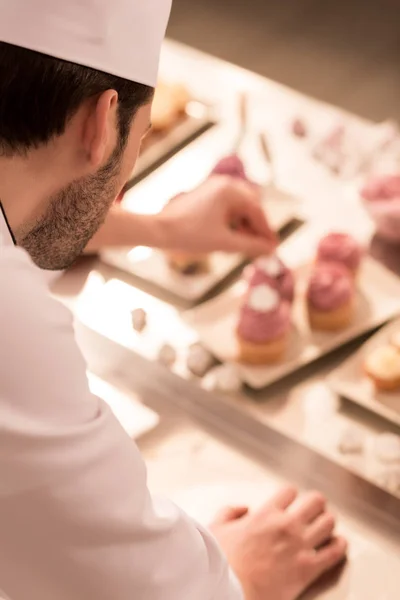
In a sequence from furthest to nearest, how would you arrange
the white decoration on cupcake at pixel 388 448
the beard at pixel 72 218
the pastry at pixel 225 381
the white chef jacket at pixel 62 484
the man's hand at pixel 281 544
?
the pastry at pixel 225 381 → the white decoration on cupcake at pixel 388 448 → the man's hand at pixel 281 544 → the beard at pixel 72 218 → the white chef jacket at pixel 62 484

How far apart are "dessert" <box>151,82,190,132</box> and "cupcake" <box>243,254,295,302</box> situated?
0.49m

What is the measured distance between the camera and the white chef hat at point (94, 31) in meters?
0.87

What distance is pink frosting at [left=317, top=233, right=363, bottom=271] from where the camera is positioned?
58.3 inches

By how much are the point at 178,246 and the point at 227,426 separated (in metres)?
0.32

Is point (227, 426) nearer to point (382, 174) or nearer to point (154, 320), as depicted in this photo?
point (154, 320)

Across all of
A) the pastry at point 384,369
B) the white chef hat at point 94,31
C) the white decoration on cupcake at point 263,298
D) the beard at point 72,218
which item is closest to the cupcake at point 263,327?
the white decoration on cupcake at point 263,298

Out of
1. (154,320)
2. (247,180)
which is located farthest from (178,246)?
(247,180)

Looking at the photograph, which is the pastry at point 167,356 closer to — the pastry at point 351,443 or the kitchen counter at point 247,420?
the kitchen counter at point 247,420

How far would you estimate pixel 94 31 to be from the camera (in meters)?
0.91

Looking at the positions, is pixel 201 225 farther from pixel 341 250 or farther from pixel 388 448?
pixel 388 448

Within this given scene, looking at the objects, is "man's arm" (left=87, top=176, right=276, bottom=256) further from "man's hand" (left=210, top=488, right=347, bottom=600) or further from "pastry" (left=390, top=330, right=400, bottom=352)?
"man's hand" (left=210, top=488, right=347, bottom=600)

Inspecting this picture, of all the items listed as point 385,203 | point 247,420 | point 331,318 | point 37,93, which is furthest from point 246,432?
point 37,93

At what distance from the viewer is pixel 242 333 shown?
4.52 feet

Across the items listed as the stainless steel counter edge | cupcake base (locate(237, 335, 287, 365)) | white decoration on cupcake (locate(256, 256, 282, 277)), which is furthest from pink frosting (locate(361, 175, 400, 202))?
the stainless steel counter edge
